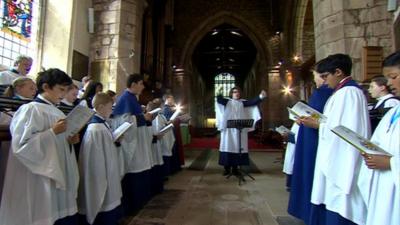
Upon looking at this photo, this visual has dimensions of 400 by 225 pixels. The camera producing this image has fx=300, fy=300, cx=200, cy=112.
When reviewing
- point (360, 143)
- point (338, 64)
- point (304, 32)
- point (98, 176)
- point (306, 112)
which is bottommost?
point (98, 176)

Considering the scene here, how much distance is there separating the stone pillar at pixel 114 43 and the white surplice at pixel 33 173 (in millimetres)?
4789

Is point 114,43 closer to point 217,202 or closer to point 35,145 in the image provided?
point 217,202

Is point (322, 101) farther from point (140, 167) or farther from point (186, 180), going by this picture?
point (186, 180)

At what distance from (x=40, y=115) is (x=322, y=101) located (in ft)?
8.03

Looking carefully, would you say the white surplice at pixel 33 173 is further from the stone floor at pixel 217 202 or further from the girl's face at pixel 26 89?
the stone floor at pixel 217 202

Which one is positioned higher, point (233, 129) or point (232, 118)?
point (232, 118)

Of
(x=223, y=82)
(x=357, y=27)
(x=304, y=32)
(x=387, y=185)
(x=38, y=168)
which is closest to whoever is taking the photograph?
(x=387, y=185)

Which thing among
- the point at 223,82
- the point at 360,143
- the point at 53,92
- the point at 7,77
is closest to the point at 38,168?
the point at 53,92

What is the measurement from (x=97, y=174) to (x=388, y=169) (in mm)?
2203

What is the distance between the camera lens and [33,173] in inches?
83.3

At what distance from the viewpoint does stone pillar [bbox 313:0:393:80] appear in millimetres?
4906

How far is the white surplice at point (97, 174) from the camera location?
2625mm

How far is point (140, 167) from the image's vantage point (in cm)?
362

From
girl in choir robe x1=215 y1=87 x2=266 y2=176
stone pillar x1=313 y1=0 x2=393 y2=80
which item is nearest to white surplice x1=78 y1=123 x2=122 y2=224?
girl in choir robe x1=215 y1=87 x2=266 y2=176
